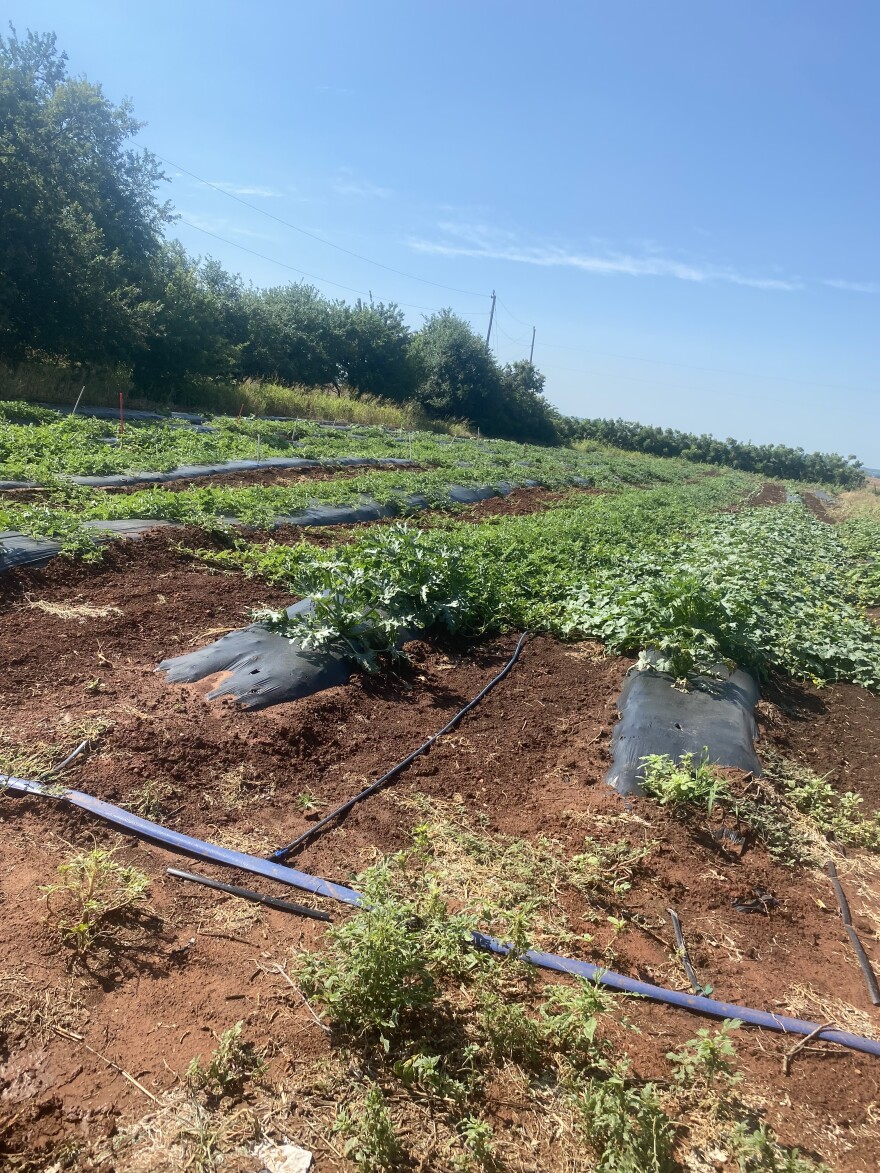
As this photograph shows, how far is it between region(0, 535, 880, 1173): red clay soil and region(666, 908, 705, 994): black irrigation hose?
0.05 metres

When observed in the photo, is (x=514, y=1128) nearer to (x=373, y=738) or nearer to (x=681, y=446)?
(x=373, y=738)

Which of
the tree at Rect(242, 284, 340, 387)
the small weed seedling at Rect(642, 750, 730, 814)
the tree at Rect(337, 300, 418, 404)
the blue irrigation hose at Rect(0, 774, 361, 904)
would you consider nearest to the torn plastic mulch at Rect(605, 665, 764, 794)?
the small weed seedling at Rect(642, 750, 730, 814)

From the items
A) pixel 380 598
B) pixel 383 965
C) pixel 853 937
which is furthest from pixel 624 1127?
pixel 380 598

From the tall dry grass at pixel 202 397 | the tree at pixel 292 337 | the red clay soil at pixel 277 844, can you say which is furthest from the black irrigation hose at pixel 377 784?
the tree at pixel 292 337

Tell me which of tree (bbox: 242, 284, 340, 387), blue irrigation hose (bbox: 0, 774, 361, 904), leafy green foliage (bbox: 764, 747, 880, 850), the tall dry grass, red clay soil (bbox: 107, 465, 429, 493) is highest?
tree (bbox: 242, 284, 340, 387)

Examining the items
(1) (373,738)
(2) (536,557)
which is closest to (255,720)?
(1) (373,738)

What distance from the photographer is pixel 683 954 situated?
292cm

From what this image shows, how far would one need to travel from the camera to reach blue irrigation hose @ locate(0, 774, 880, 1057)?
2596 millimetres

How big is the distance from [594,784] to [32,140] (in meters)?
22.4

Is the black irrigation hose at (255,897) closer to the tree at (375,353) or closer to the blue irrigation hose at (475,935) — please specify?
the blue irrigation hose at (475,935)

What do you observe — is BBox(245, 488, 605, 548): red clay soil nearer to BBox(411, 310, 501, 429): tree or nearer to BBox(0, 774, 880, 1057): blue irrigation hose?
BBox(0, 774, 880, 1057): blue irrigation hose

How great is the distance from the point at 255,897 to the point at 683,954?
1892 mm

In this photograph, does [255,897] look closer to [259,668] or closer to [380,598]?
[259,668]

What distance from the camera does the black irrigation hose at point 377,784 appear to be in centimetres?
326
